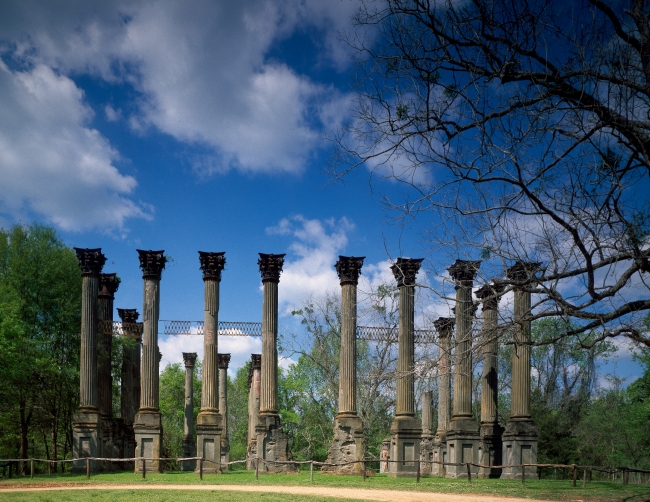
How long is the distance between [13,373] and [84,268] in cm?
645

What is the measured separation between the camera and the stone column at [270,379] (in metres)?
30.2

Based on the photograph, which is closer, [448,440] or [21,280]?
[448,440]

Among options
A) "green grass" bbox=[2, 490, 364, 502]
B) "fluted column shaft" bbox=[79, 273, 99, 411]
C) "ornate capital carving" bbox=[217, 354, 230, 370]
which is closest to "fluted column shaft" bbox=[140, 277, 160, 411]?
"fluted column shaft" bbox=[79, 273, 99, 411]

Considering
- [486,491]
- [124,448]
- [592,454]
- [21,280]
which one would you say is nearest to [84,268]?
[21,280]

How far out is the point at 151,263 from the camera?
3312 centimetres

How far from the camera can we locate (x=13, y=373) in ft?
92.8

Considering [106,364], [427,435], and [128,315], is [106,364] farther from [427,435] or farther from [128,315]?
[427,435]

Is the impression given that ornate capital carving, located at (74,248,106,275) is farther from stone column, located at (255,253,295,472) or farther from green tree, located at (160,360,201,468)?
green tree, located at (160,360,201,468)

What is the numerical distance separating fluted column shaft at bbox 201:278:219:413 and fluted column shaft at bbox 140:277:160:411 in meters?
2.33

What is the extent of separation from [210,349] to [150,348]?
282 centimetres

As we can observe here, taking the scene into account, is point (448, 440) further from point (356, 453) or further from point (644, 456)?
point (644, 456)

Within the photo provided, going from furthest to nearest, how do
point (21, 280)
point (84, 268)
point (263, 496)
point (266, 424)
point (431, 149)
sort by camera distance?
point (21, 280) < point (84, 268) < point (266, 424) < point (263, 496) < point (431, 149)

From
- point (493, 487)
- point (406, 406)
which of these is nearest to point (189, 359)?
point (406, 406)

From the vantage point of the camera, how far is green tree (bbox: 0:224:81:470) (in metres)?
33.8
